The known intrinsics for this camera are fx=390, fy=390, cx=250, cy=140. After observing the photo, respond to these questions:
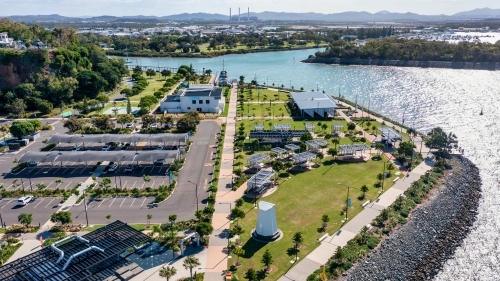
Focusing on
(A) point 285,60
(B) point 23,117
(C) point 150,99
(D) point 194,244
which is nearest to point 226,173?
(D) point 194,244

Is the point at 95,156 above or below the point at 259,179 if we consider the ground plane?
above

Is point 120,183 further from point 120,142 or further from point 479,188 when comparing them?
point 479,188

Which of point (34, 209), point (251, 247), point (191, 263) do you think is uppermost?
point (191, 263)

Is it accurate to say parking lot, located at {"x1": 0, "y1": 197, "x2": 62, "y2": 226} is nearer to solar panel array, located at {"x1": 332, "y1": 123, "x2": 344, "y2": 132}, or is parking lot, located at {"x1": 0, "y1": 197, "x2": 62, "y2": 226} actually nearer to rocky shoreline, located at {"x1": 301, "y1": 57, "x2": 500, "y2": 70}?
solar panel array, located at {"x1": 332, "y1": 123, "x2": 344, "y2": 132}

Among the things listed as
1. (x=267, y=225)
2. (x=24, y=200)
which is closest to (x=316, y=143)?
(x=267, y=225)

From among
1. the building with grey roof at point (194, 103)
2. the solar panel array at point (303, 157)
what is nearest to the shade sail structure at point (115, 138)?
the solar panel array at point (303, 157)

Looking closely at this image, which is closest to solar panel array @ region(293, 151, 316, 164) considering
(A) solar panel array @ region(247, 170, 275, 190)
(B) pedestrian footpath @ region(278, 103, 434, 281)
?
(A) solar panel array @ region(247, 170, 275, 190)

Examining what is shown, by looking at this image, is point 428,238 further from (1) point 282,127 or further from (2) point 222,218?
(1) point 282,127
